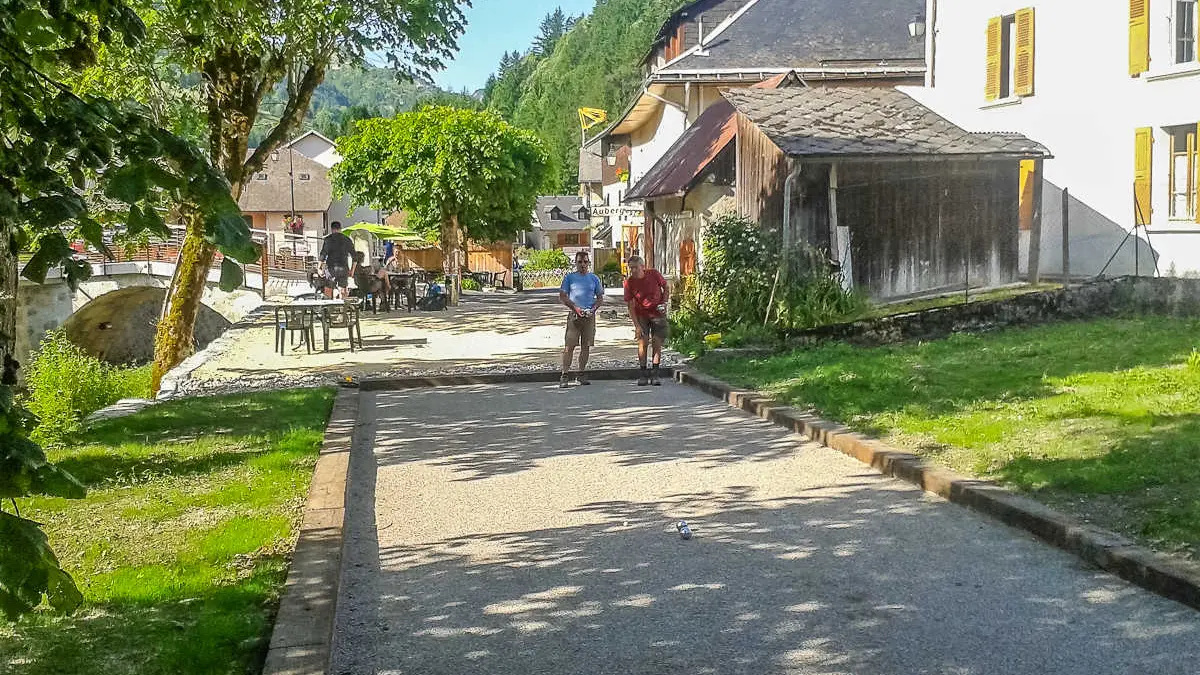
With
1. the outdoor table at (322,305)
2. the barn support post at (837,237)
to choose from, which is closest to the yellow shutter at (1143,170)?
the barn support post at (837,237)

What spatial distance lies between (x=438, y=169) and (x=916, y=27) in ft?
68.9

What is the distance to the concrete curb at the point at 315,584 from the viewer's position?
5.16 meters

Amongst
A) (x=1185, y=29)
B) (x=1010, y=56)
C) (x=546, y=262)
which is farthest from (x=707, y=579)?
(x=546, y=262)

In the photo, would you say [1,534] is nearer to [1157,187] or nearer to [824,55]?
[1157,187]

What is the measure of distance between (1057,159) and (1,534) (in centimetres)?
2264

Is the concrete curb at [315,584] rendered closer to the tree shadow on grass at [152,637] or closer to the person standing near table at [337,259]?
the tree shadow on grass at [152,637]

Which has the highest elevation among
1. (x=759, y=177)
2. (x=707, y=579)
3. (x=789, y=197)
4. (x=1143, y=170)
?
(x=1143, y=170)

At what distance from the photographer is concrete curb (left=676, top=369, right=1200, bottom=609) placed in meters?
6.05

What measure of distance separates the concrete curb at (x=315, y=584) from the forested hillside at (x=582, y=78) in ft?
281

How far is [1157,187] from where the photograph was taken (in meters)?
21.2

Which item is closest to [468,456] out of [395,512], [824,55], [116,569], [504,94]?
[395,512]

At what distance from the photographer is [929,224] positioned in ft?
68.0

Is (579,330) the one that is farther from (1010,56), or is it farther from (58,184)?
(1010,56)

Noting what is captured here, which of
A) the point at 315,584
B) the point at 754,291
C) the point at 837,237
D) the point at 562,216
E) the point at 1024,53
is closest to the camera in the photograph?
the point at 315,584
